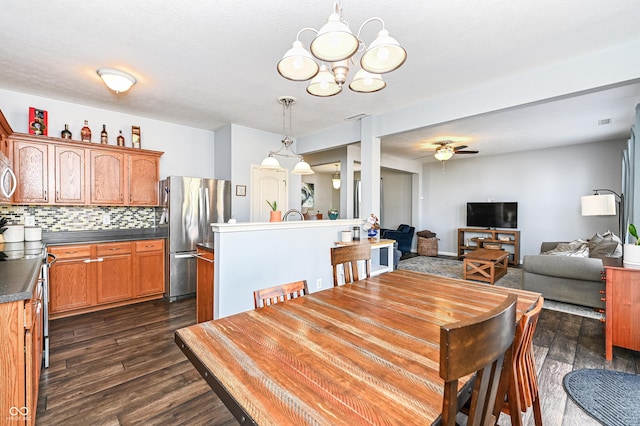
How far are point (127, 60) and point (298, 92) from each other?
Result: 171 centimetres

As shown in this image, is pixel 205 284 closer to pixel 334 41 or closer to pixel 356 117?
pixel 334 41

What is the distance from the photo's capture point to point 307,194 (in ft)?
32.0

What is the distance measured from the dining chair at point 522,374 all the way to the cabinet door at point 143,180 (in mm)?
4567

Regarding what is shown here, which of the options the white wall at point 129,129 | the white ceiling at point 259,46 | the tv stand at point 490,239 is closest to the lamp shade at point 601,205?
the white ceiling at point 259,46

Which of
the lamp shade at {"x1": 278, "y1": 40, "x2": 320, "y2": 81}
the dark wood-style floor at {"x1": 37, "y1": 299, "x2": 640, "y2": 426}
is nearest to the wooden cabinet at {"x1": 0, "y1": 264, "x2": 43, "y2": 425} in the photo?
the dark wood-style floor at {"x1": 37, "y1": 299, "x2": 640, "y2": 426}

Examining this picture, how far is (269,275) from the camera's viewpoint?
3248mm

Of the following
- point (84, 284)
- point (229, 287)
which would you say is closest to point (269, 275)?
point (229, 287)

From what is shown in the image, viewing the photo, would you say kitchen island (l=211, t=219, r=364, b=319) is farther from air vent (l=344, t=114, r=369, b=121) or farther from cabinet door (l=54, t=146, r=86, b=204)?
cabinet door (l=54, t=146, r=86, b=204)

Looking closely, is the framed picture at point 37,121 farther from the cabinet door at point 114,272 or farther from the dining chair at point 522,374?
the dining chair at point 522,374

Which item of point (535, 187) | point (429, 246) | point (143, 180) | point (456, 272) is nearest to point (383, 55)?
point (143, 180)

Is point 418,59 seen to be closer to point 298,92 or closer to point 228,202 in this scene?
point 298,92

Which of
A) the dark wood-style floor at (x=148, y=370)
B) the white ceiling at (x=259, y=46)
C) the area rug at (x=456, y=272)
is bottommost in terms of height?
the dark wood-style floor at (x=148, y=370)

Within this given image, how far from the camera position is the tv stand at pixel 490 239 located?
6.75 m

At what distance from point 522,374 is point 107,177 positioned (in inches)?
187
